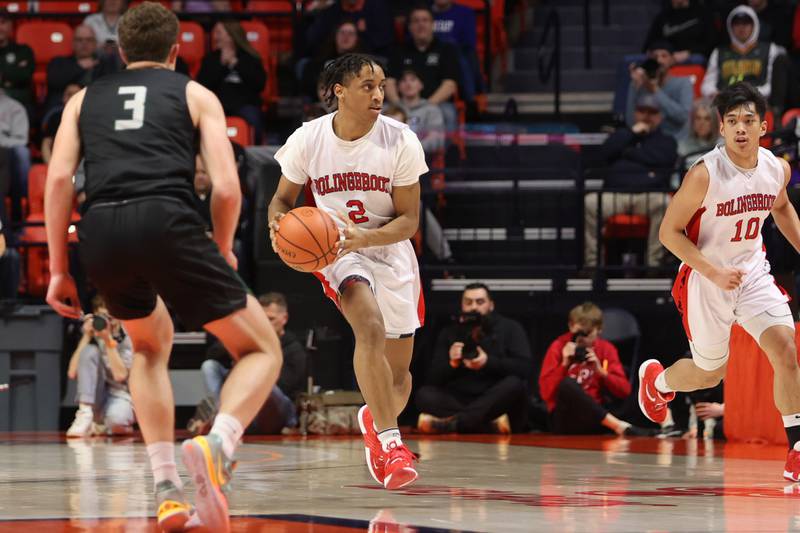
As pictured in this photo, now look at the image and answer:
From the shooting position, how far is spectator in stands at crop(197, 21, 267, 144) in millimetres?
13719

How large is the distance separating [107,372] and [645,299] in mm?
4640

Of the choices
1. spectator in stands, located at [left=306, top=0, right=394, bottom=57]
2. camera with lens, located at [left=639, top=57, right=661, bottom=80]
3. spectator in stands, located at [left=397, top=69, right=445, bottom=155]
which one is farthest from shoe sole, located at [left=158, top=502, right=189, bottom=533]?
spectator in stands, located at [left=306, top=0, right=394, bottom=57]

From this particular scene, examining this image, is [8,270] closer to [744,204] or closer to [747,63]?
[744,204]

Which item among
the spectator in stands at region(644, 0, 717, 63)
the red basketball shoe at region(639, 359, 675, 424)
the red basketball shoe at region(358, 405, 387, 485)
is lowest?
the red basketball shoe at region(639, 359, 675, 424)

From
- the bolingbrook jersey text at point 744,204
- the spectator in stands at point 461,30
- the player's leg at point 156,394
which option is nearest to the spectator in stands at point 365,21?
the spectator in stands at point 461,30

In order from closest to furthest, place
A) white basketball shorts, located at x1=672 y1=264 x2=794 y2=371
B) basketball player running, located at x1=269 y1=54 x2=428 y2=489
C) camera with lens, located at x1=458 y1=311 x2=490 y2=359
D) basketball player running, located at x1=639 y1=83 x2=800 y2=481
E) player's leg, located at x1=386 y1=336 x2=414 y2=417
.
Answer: basketball player running, located at x1=269 y1=54 x2=428 y2=489, player's leg, located at x1=386 y1=336 x2=414 y2=417, basketball player running, located at x1=639 y1=83 x2=800 y2=481, white basketball shorts, located at x1=672 y1=264 x2=794 y2=371, camera with lens, located at x1=458 y1=311 x2=490 y2=359

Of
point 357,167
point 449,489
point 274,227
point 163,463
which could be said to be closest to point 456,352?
point 357,167

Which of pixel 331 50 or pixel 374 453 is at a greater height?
pixel 331 50

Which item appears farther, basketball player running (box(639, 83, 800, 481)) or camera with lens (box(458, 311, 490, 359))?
camera with lens (box(458, 311, 490, 359))

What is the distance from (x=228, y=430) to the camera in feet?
14.8

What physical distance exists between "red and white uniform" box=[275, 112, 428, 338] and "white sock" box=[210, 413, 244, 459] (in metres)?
1.92

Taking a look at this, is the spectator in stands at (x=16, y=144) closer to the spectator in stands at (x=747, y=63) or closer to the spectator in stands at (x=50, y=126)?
the spectator in stands at (x=50, y=126)

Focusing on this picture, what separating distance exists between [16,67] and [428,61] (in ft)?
14.2

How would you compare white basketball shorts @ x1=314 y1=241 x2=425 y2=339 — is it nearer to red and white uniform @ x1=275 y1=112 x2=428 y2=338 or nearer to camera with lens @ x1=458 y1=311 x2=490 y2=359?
red and white uniform @ x1=275 y1=112 x2=428 y2=338
